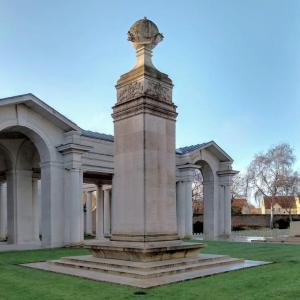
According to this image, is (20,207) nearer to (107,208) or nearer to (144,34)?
(107,208)

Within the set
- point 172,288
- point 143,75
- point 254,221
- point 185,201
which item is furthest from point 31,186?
point 254,221

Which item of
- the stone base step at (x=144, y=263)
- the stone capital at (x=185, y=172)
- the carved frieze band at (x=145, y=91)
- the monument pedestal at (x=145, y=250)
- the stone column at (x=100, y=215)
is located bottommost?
the stone column at (x=100, y=215)

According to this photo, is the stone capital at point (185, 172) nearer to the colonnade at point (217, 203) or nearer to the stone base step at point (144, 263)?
the colonnade at point (217, 203)

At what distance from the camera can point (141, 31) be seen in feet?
40.5

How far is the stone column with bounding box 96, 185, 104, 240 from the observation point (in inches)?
1363

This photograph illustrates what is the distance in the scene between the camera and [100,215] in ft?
115

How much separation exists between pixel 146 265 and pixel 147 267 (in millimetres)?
213

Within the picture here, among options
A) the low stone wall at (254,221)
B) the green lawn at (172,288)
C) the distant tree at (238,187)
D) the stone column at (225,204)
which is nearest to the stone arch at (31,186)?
the green lawn at (172,288)

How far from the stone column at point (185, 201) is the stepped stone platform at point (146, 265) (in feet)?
57.0

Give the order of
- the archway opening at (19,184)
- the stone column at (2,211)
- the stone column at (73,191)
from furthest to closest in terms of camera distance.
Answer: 1. the stone column at (2,211)
2. the archway opening at (19,184)
3. the stone column at (73,191)

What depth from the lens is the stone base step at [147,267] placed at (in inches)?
389

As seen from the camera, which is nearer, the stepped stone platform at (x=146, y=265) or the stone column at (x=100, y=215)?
the stepped stone platform at (x=146, y=265)

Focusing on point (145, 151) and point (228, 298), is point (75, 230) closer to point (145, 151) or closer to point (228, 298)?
point (145, 151)

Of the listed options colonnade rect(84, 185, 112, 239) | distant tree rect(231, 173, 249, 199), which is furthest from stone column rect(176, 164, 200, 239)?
distant tree rect(231, 173, 249, 199)
